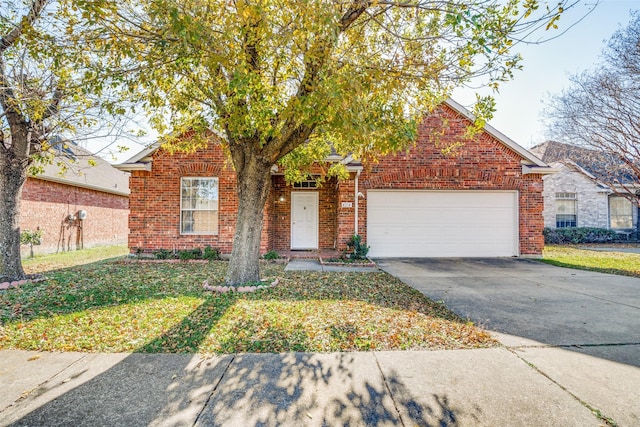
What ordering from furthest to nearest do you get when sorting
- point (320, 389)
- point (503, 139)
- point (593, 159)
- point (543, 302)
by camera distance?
point (593, 159), point (503, 139), point (543, 302), point (320, 389)

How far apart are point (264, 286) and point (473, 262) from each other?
22.7ft

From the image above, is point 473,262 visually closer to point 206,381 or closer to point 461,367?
point 461,367

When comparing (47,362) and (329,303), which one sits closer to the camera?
(47,362)

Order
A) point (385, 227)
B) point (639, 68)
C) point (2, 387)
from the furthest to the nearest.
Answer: point (385, 227)
point (639, 68)
point (2, 387)

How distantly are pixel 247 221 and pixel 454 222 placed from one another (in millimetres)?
7629

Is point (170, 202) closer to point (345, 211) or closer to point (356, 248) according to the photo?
point (345, 211)

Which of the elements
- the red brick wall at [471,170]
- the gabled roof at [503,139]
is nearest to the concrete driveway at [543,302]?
the red brick wall at [471,170]

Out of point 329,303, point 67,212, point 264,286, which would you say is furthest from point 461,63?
point 67,212

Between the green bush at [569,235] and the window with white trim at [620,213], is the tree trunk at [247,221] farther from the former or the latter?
the window with white trim at [620,213]

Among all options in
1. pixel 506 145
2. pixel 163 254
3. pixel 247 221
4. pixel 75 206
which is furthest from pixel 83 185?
pixel 506 145

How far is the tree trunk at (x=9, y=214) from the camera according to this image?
6469mm

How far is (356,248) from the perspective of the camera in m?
9.88

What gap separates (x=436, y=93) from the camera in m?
6.82

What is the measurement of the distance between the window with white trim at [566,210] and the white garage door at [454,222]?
9.12 metres
